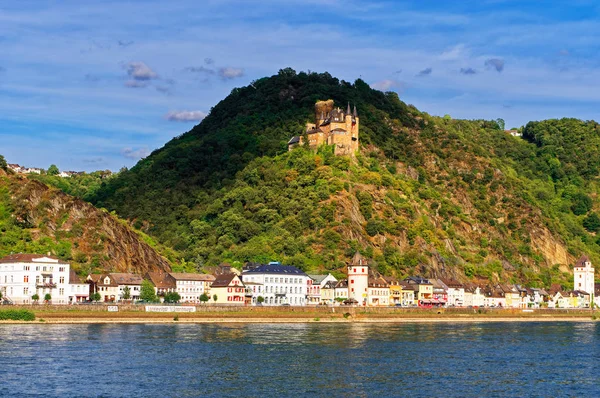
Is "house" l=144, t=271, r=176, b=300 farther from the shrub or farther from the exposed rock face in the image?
the shrub

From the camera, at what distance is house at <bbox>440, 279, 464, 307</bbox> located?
157750mm

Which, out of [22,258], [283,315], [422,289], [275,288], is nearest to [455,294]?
[422,289]

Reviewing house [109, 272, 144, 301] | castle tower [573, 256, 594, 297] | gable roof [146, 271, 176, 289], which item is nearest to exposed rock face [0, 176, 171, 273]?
gable roof [146, 271, 176, 289]

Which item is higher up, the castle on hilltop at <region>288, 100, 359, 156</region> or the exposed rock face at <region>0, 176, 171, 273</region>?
the castle on hilltop at <region>288, 100, 359, 156</region>

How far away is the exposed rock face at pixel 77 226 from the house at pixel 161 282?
8.94 ft

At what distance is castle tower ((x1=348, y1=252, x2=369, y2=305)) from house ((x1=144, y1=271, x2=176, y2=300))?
91.5ft

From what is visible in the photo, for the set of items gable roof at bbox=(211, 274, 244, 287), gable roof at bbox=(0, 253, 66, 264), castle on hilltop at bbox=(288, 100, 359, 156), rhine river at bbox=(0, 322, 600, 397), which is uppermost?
castle on hilltop at bbox=(288, 100, 359, 156)

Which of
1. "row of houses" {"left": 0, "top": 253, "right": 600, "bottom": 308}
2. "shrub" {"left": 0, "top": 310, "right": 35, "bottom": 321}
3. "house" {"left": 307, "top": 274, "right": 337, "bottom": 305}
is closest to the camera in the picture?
"shrub" {"left": 0, "top": 310, "right": 35, "bottom": 321}

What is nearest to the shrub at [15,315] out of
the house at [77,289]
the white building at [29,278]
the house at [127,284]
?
the white building at [29,278]

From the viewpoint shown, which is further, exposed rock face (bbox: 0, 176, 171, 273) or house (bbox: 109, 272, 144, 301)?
exposed rock face (bbox: 0, 176, 171, 273)

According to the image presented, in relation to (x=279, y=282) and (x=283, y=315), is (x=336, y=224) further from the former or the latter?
(x=283, y=315)

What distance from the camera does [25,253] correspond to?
118 meters

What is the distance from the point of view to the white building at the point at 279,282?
13850 centimetres

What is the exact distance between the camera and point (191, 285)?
133375 mm
